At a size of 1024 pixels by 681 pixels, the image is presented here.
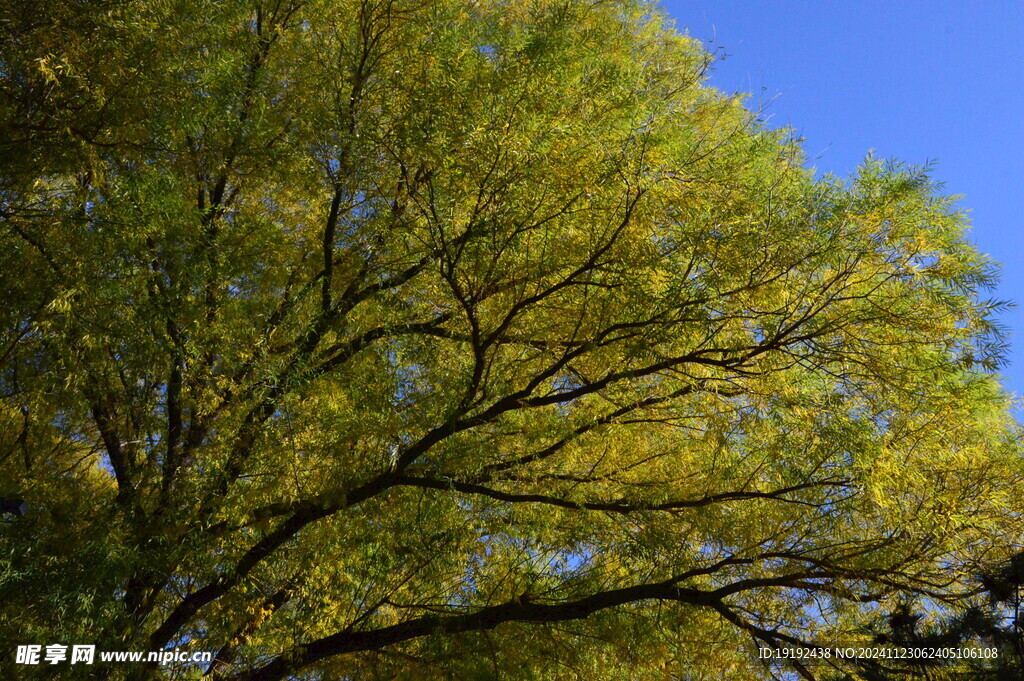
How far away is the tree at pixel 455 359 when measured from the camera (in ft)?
10.2

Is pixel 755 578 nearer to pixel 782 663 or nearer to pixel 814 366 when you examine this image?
pixel 782 663

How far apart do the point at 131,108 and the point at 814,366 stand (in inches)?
124

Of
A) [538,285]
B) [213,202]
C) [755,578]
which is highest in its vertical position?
[213,202]

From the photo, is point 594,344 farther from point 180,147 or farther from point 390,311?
point 180,147

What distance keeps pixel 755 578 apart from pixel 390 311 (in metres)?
2.28

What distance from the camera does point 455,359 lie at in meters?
4.43

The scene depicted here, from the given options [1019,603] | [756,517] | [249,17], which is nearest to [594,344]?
[756,517]

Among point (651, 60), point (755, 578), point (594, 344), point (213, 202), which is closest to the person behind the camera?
point (594, 344)

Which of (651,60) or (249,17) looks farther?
(651,60)

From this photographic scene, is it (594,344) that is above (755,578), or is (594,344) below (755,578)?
above

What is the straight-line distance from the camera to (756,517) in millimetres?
3719

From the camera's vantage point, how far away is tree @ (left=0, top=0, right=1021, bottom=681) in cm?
311

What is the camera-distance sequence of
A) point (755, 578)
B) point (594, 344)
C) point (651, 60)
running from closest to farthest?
1. point (594, 344)
2. point (755, 578)
3. point (651, 60)

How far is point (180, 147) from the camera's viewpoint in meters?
3.83
